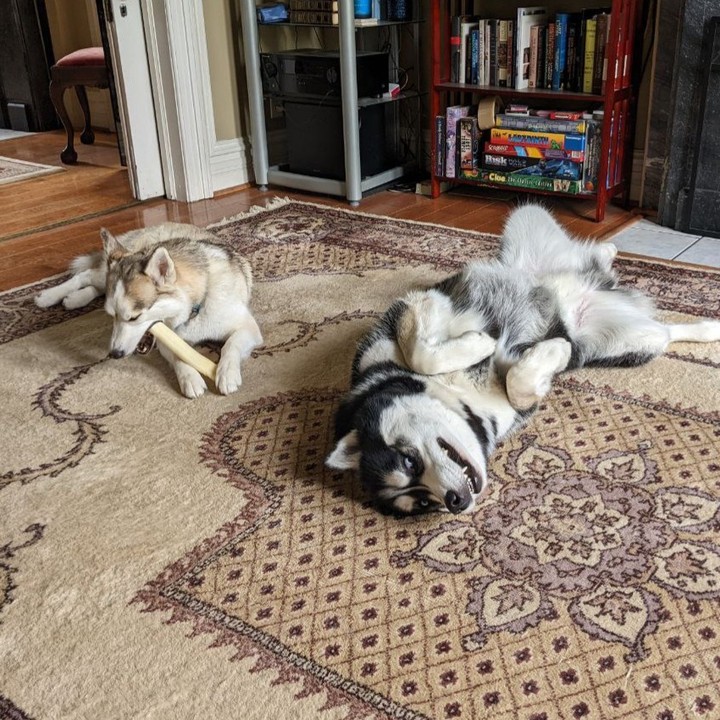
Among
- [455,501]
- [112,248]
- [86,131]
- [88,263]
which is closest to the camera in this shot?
[455,501]

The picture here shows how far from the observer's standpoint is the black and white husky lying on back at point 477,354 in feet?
5.00

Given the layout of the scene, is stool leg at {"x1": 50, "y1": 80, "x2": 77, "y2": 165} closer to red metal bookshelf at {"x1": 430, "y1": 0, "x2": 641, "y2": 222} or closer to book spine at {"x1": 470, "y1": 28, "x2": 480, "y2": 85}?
red metal bookshelf at {"x1": 430, "y1": 0, "x2": 641, "y2": 222}

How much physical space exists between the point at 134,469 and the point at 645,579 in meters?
1.13

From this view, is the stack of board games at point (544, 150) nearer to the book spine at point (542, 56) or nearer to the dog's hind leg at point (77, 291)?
the book spine at point (542, 56)

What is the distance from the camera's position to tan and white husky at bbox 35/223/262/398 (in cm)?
217

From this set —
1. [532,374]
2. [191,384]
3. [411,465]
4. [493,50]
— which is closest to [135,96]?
[493,50]

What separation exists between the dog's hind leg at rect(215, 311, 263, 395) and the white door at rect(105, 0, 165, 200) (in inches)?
84.4

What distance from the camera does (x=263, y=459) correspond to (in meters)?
1.87

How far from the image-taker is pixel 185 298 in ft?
7.44

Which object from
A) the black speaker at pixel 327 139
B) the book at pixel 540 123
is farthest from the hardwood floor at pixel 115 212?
the book at pixel 540 123

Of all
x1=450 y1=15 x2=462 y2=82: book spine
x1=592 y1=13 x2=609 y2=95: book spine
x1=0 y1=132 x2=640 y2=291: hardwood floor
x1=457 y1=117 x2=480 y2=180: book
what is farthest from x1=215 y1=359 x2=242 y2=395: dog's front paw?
x1=450 y1=15 x2=462 y2=82: book spine

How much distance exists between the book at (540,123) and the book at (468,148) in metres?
0.14

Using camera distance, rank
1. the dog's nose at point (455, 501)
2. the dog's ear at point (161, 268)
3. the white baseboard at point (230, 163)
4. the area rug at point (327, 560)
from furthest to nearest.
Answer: the white baseboard at point (230, 163), the dog's ear at point (161, 268), the dog's nose at point (455, 501), the area rug at point (327, 560)

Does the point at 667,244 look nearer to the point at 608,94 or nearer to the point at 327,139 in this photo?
the point at 608,94
